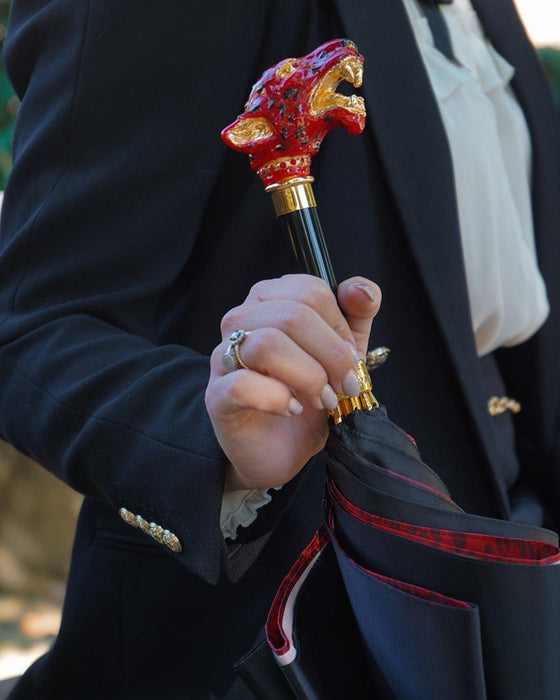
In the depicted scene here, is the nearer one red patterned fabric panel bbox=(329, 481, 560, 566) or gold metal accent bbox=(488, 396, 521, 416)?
red patterned fabric panel bbox=(329, 481, 560, 566)

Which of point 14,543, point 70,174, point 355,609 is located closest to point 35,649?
point 14,543

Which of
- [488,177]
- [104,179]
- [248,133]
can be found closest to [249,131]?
[248,133]

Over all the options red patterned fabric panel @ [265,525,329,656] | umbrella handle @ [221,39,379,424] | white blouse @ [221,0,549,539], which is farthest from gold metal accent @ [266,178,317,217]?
white blouse @ [221,0,549,539]

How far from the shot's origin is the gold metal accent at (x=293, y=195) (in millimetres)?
552

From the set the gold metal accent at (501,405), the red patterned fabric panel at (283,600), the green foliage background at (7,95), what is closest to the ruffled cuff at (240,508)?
the red patterned fabric panel at (283,600)

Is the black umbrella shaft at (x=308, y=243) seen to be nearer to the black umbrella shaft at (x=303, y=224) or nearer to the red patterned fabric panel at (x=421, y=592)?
the black umbrella shaft at (x=303, y=224)

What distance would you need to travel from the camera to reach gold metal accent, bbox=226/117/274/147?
54 centimetres

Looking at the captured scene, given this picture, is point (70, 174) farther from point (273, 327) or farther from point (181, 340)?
point (273, 327)

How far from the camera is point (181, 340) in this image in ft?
2.78

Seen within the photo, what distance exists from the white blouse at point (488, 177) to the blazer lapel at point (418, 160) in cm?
11

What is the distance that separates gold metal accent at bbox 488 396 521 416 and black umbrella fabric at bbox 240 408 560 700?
25.7 inches

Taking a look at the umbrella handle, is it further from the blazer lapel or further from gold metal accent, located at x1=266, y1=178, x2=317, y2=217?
the blazer lapel

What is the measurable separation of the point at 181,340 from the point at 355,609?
0.40m

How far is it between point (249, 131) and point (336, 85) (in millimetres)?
67
